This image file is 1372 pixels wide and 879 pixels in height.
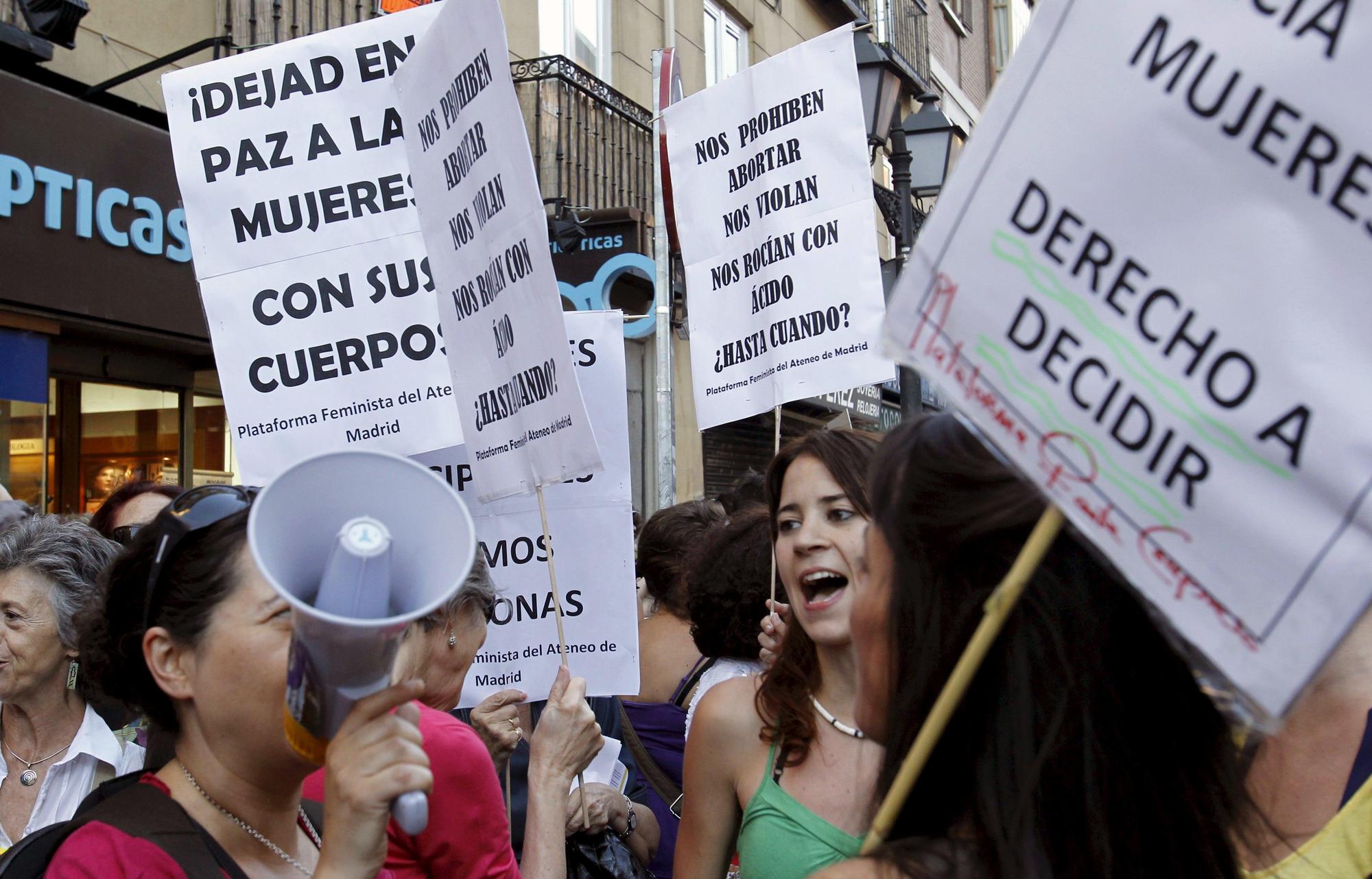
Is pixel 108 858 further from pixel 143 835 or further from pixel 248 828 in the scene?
pixel 248 828

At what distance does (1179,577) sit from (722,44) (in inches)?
583

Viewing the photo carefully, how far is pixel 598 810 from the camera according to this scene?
10.8 feet

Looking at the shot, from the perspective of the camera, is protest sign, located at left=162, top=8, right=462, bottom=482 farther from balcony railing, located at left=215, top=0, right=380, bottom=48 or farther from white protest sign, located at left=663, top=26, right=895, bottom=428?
balcony railing, located at left=215, top=0, right=380, bottom=48

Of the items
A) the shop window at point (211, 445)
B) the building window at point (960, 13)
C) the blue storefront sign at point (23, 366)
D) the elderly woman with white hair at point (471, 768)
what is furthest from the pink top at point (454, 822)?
the building window at point (960, 13)

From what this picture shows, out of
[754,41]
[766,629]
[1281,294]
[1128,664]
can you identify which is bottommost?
[766,629]

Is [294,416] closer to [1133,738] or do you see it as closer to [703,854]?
[703,854]

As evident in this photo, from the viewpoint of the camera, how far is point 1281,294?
3.77 feet

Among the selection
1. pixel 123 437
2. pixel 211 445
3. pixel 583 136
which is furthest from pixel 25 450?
pixel 583 136

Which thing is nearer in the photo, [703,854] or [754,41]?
[703,854]

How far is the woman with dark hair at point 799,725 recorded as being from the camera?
229 cm

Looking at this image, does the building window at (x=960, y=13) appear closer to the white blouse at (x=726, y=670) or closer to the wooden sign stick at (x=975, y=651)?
the white blouse at (x=726, y=670)

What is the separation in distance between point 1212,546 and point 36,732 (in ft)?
9.92

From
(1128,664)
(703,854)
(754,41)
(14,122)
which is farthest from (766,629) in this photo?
(754,41)

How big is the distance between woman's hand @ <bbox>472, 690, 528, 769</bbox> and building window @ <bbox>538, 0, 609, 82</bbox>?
927 centimetres
